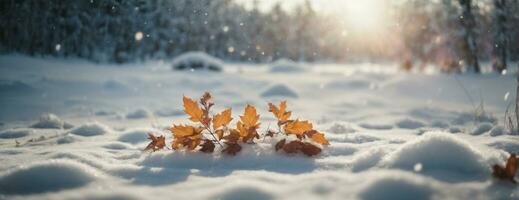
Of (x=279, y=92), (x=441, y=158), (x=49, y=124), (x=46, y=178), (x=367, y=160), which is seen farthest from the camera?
(x=279, y=92)

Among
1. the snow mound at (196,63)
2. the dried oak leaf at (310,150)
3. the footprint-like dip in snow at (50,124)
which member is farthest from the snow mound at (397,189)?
the snow mound at (196,63)

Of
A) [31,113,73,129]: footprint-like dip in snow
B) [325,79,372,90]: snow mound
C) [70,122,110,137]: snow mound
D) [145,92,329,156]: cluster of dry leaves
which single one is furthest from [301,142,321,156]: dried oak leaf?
[325,79,372,90]: snow mound

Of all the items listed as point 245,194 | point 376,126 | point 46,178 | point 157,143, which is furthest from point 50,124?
point 376,126

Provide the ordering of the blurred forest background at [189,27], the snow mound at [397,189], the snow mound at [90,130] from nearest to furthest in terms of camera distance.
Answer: the snow mound at [397,189]
the snow mound at [90,130]
the blurred forest background at [189,27]

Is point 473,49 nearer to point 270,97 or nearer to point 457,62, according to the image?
point 457,62

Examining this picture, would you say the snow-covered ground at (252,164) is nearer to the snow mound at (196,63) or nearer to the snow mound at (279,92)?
the snow mound at (279,92)

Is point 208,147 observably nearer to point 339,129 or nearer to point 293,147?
point 293,147
